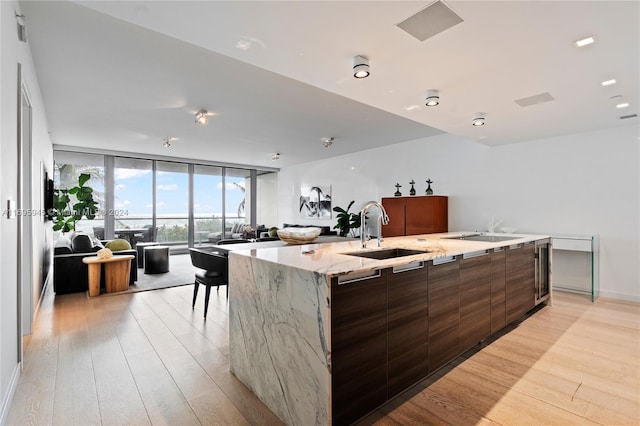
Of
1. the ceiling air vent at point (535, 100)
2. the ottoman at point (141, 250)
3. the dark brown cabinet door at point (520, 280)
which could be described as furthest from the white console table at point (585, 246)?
the ottoman at point (141, 250)

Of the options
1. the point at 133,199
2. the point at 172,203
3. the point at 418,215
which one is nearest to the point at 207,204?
the point at 172,203

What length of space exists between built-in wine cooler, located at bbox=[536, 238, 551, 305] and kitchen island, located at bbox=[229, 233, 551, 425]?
1.58 metres

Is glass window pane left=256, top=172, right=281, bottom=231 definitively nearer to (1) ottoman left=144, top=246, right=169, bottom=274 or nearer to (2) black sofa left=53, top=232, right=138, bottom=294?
(1) ottoman left=144, top=246, right=169, bottom=274

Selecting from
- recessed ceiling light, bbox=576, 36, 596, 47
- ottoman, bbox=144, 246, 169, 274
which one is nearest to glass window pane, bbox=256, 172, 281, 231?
ottoman, bbox=144, 246, 169, 274

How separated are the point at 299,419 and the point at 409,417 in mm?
626

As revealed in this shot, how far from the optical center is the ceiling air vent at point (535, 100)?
3.10m

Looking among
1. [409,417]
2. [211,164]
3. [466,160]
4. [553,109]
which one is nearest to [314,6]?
[409,417]

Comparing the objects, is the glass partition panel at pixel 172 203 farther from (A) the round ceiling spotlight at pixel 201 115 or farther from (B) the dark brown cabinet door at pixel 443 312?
(B) the dark brown cabinet door at pixel 443 312

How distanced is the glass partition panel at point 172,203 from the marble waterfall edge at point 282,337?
7.19 m

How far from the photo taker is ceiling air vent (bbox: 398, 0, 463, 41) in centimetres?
181

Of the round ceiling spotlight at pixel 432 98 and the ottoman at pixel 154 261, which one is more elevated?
the round ceiling spotlight at pixel 432 98

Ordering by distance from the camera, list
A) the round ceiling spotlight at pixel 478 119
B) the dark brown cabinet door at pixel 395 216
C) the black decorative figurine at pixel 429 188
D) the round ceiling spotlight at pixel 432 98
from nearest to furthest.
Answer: the round ceiling spotlight at pixel 432 98 → the round ceiling spotlight at pixel 478 119 → the black decorative figurine at pixel 429 188 → the dark brown cabinet door at pixel 395 216

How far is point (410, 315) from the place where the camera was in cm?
197

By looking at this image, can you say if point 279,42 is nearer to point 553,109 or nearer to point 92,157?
point 553,109
